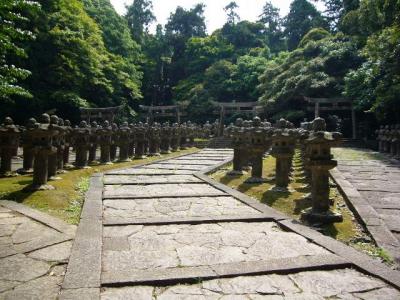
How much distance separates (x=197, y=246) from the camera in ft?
14.1

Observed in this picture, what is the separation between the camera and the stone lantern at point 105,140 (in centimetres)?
1230

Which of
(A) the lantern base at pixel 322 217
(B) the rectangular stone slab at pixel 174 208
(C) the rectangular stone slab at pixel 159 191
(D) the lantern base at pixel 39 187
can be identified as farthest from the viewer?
(C) the rectangular stone slab at pixel 159 191

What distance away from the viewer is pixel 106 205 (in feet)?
20.9

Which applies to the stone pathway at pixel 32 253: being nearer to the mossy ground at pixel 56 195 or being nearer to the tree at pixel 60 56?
the mossy ground at pixel 56 195

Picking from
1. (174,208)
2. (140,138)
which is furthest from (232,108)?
(174,208)

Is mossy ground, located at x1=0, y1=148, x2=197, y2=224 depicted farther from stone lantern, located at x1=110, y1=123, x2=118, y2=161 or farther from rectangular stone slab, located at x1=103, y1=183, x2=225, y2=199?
stone lantern, located at x1=110, y1=123, x2=118, y2=161

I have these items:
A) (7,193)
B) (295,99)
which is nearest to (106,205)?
(7,193)

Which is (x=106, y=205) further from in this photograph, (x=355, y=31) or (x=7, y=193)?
(x=355, y=31)

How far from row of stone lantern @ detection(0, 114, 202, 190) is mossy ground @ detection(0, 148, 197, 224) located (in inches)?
13.9

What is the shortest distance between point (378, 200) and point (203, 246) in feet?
14.5

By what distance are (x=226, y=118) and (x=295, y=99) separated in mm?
8724

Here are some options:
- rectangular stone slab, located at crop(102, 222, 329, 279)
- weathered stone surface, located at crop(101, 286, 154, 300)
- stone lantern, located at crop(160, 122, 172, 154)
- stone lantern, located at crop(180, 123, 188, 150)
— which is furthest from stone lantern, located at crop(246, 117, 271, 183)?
stone lantern, located at crop(180, 123, 188, 150)

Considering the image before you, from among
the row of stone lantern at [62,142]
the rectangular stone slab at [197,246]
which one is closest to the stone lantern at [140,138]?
the row of stone lantern at [62,142]

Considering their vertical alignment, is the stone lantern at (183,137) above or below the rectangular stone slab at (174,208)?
above
